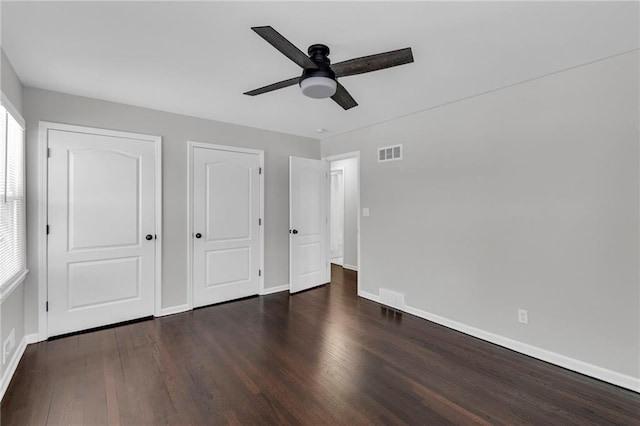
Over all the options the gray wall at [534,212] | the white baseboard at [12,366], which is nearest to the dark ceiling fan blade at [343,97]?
the gray wall at [534,212]

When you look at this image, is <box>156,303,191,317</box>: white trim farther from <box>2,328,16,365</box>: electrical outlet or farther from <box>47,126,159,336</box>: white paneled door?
<box>2,328,16,365</box>: electrical outlet

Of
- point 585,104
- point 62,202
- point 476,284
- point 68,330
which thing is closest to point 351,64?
point 585,104

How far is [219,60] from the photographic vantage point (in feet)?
7.60

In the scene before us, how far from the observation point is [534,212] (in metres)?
2.66

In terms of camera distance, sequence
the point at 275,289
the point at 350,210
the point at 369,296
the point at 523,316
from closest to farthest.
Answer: the point at 523,316
the point at 369,296
the point at 275,289
the point at 350,210

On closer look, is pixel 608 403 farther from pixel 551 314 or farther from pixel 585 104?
pixel 585 104

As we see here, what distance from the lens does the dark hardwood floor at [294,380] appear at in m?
1.91

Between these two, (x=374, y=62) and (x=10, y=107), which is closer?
(x=374, y=62)

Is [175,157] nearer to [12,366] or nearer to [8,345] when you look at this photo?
[8,345]

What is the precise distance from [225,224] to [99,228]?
1.38 m

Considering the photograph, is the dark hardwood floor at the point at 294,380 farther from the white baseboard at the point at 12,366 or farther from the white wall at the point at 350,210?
the white wall at the point at 350,210

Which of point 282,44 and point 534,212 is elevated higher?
point 282,44

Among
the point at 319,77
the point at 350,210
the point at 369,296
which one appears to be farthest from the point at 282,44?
the point at 350,210

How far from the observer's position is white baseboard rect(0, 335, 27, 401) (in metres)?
2.11
